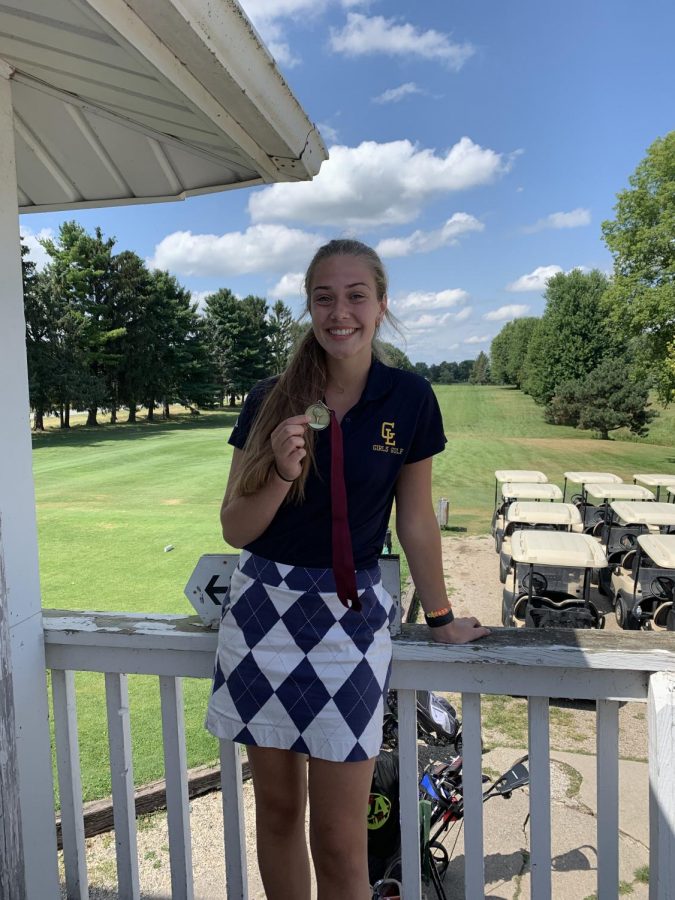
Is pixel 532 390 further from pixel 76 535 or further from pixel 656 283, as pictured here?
pixel 76 535

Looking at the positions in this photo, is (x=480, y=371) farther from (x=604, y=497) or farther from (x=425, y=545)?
(x=425, y=545)

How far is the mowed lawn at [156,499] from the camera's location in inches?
196

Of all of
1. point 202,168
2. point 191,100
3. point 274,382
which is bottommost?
point 274,382

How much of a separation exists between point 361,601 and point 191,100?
3.06 feet

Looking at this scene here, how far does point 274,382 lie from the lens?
1.25 meters

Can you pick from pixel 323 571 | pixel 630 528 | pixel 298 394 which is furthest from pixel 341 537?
pixel 630 528

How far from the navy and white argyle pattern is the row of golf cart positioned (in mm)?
3900

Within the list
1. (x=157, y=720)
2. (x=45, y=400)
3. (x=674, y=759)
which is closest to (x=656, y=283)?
(x=157, y=720)

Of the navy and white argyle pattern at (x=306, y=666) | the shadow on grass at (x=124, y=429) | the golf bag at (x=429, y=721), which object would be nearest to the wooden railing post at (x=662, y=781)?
the navy and white argyle pattern at (x=306, y=666)

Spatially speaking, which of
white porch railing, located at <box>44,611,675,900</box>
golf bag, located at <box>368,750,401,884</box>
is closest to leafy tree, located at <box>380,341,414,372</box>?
white porch railing, located at <box>44,611,675,900</box>

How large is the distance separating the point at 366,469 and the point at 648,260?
82.8 feet

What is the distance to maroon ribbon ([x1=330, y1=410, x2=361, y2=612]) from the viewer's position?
→ 1075mm

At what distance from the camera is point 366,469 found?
1.14 m

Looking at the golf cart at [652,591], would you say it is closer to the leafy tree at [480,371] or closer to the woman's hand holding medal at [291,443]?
the woman's hand holding medal at [291,443]
